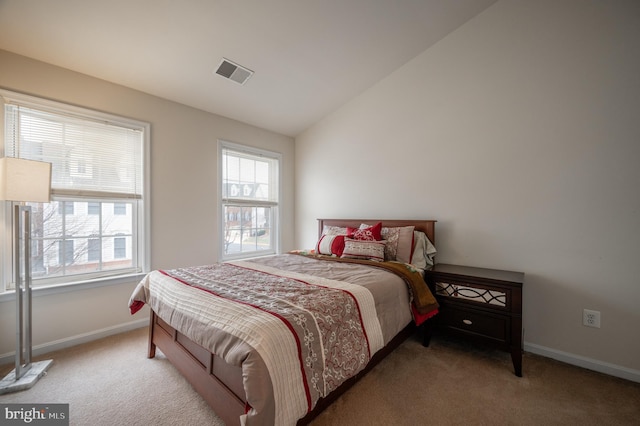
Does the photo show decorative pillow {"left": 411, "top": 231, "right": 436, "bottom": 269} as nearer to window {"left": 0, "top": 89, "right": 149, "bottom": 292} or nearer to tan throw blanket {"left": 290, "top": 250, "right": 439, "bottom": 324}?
tan throw blanket {"left": 290, "top": 250, "right": 439, "bottom": 324}

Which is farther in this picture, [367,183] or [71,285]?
[367,183]

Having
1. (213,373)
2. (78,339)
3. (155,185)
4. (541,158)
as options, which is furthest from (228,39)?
(78,339)

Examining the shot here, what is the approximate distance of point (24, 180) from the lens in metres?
1.76

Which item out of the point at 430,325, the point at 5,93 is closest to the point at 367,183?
the point at 430,325

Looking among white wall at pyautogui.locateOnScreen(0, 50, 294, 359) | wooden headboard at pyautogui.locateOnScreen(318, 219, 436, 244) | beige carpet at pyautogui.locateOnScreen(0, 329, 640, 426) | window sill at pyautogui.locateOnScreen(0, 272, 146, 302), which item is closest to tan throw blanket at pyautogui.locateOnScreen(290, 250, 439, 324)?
beige carpet at pyautogui.locateOnScreen(0, 329, 640, 426)

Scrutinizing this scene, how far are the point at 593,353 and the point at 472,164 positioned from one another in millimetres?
1775

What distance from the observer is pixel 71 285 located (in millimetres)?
2340

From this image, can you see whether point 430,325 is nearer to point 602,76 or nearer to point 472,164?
point 472,164

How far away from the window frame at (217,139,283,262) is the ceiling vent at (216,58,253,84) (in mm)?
868

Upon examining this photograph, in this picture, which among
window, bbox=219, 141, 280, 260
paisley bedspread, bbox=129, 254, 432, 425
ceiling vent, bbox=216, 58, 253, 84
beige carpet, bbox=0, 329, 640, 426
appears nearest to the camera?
paisley bedspread, bbox=129, 254, 432, 425

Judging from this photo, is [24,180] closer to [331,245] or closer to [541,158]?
[331,245]

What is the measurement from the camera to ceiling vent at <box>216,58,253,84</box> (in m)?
2.59

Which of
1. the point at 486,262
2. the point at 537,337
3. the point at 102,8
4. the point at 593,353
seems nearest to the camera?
the point at 102,8

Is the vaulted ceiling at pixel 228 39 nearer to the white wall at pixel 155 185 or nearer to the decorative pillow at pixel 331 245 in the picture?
the white wall at pixel 155 185
